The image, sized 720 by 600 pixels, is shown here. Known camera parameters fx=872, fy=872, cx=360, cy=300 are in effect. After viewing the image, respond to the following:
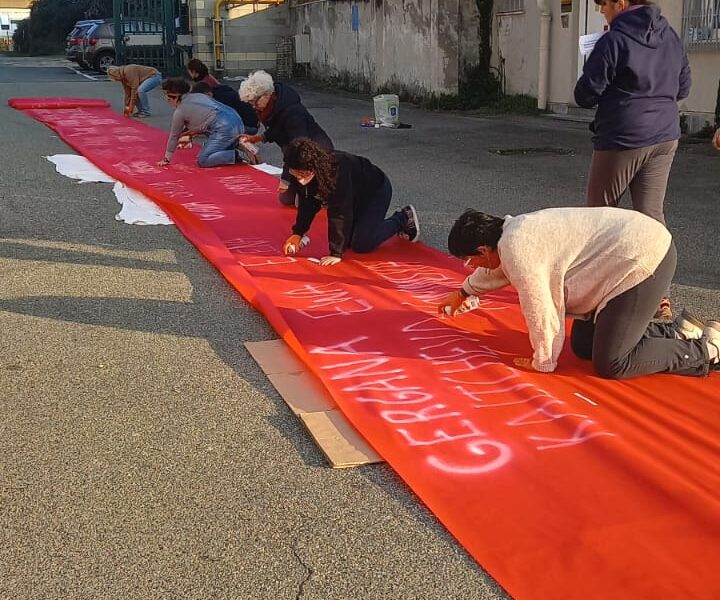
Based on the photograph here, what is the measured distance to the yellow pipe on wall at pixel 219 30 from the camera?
26.2m

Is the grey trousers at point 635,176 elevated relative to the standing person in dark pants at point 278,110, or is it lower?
lower

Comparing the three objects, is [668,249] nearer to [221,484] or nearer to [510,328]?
[510,328]

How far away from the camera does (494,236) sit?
3588 millimetres

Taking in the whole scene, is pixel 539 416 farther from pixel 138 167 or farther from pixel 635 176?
pixel 138 167

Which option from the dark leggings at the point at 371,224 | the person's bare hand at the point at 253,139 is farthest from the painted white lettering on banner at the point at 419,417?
the person's bare hand at the point at 253,139

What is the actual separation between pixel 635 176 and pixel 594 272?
125 centimetres

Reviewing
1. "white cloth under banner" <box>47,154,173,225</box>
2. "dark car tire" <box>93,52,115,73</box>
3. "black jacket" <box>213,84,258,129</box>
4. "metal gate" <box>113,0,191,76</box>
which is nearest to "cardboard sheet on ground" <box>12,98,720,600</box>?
"white cloth under banner" <box>47,154,173,225</box>

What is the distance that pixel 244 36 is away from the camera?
2672 cm

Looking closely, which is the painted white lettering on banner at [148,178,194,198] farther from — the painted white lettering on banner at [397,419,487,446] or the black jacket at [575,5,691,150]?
the painted white lettering on banner at [397,419,487,446]

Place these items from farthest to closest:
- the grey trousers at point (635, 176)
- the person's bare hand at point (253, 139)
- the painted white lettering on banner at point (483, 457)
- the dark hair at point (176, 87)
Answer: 1. the dark hair at point (176, 87)
2. the person's bare hand at point (253, 139)
3. the grey trousers at point (635, 176)
4. the painted white lettering on banner at point (483, 457)

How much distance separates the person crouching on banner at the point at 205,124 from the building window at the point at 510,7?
303 inches

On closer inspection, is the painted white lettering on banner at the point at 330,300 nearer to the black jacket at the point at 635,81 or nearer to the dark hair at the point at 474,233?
the dark hair at the point at 474,233

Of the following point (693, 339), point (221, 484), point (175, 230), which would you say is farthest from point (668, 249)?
point (175, 230)

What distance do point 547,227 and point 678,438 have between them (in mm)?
959
